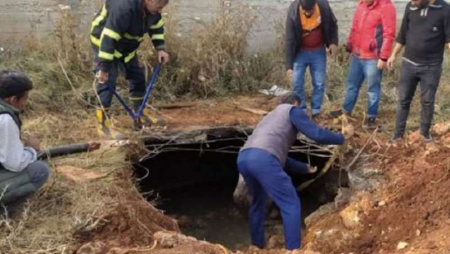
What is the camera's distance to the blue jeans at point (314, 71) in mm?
7434

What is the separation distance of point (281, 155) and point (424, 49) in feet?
6.39

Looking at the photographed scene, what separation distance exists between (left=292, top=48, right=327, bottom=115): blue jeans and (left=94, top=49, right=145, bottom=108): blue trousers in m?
1.79

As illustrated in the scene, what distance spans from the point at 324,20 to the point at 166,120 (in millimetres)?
2222

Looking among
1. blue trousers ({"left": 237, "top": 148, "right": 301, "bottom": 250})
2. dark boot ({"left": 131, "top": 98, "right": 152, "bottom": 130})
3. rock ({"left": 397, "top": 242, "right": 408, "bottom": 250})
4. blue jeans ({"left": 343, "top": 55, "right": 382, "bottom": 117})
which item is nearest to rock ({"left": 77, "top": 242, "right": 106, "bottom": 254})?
blue trousers ({"left": 237, "top": 148, "right": 301, "bottom": 250})

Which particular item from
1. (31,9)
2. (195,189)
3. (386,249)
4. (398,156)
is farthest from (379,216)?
(31,9)

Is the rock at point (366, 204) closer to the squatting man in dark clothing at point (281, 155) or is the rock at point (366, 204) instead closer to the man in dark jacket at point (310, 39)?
the squatting man in dark clothing at point (281, 155)

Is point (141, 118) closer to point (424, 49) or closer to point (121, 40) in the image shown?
point (121, 40)

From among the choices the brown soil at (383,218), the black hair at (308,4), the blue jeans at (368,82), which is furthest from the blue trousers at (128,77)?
the blue jeans at (368,82)

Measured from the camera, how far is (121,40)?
6.78m

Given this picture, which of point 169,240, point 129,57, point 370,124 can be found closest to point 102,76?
point 129,57

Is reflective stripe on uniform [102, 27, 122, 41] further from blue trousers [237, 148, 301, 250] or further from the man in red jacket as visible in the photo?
the man in red jacket

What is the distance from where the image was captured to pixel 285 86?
923cm

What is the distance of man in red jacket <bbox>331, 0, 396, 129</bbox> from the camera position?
22.9 ft

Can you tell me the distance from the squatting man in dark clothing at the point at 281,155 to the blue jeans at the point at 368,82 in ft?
5.54
